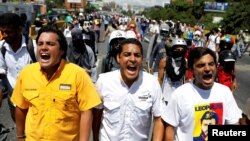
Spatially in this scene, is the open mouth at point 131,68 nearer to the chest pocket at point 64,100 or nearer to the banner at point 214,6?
the chest pocket at point 64,100

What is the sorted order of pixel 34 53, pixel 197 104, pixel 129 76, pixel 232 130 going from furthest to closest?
pixel 34 53 < pixel 129 76 < pixel 197 104 < pixel 232 130

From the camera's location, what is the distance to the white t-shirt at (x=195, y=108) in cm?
345

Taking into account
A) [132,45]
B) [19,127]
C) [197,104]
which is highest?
[132,45]

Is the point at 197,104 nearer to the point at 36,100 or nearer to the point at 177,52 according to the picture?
the point at 36,100

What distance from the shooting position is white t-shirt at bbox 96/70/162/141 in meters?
3.71

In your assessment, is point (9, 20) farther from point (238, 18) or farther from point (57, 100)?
point (238, 18)

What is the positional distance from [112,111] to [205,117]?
2.40 feet

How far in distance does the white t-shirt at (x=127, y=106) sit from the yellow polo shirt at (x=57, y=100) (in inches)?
7.3

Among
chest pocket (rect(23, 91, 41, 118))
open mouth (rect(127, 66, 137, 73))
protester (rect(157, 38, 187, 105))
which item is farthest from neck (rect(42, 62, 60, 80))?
protester (rect(157, 38, 187, 105))

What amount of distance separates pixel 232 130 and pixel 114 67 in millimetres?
3786

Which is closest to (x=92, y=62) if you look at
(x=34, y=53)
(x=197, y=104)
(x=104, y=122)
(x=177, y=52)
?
(x=177, y=52)

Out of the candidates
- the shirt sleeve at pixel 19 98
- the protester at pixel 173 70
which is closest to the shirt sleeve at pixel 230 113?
the shirt sleeve at pixel 19 98

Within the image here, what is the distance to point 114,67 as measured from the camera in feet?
21.2

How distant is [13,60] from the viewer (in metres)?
5.05
